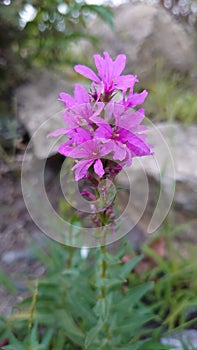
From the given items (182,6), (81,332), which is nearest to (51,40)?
(81,332)

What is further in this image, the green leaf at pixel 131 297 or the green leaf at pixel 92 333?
the green leaf at pixel 131 297

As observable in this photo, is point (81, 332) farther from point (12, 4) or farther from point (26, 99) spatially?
point (12, 4)

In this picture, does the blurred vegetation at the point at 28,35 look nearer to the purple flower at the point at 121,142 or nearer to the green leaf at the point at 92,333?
the green leaf at the point at 92,333

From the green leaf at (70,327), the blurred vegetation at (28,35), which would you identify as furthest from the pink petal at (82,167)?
the blurred vegetation at (28,35)

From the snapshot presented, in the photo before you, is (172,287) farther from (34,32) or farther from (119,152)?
(34,32)

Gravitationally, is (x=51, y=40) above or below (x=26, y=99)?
above

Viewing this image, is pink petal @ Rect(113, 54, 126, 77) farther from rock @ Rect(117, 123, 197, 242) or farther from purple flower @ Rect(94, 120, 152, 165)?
rock @ Rect(117, 123, 197, 242)

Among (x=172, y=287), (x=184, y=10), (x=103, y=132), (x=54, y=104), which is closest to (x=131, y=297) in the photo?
(x=172, y=287)

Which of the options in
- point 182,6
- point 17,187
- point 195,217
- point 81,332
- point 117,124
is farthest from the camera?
point 182,6
